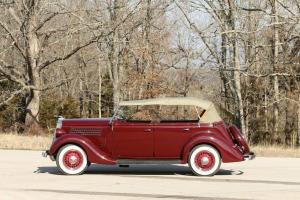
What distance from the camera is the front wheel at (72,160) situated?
35.2ft

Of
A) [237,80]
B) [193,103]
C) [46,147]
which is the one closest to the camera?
[193,103]

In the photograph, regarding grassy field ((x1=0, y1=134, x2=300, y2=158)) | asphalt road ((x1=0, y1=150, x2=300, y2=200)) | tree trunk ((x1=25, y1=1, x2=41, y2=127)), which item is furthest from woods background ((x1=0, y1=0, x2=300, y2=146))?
asphalt road ((x1=0, y1=150, x2=300, y2=200))

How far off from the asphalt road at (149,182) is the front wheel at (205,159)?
16 cm

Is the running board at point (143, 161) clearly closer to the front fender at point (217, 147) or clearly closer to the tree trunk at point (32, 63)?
the front fender at point (217, 147)

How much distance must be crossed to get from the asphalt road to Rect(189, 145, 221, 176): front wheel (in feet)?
0.53

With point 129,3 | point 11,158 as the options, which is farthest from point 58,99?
point 11,158

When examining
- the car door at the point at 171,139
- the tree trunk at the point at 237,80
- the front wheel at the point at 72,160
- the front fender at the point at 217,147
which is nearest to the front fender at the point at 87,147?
the front wheel at the point at 72,160

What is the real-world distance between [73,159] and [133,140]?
123 cm

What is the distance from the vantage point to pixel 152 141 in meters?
10.6

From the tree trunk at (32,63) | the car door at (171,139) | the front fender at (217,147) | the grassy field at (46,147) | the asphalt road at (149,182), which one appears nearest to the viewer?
the asphalt road at (149,182)

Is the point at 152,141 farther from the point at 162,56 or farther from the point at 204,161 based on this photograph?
the point at 162,56

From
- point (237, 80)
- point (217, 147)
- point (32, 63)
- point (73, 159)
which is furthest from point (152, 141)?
point (32, 63)

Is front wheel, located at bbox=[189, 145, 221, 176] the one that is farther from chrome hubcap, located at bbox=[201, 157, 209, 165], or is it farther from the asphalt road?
the asphalt road

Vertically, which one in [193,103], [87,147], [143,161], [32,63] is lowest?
[143,161]
